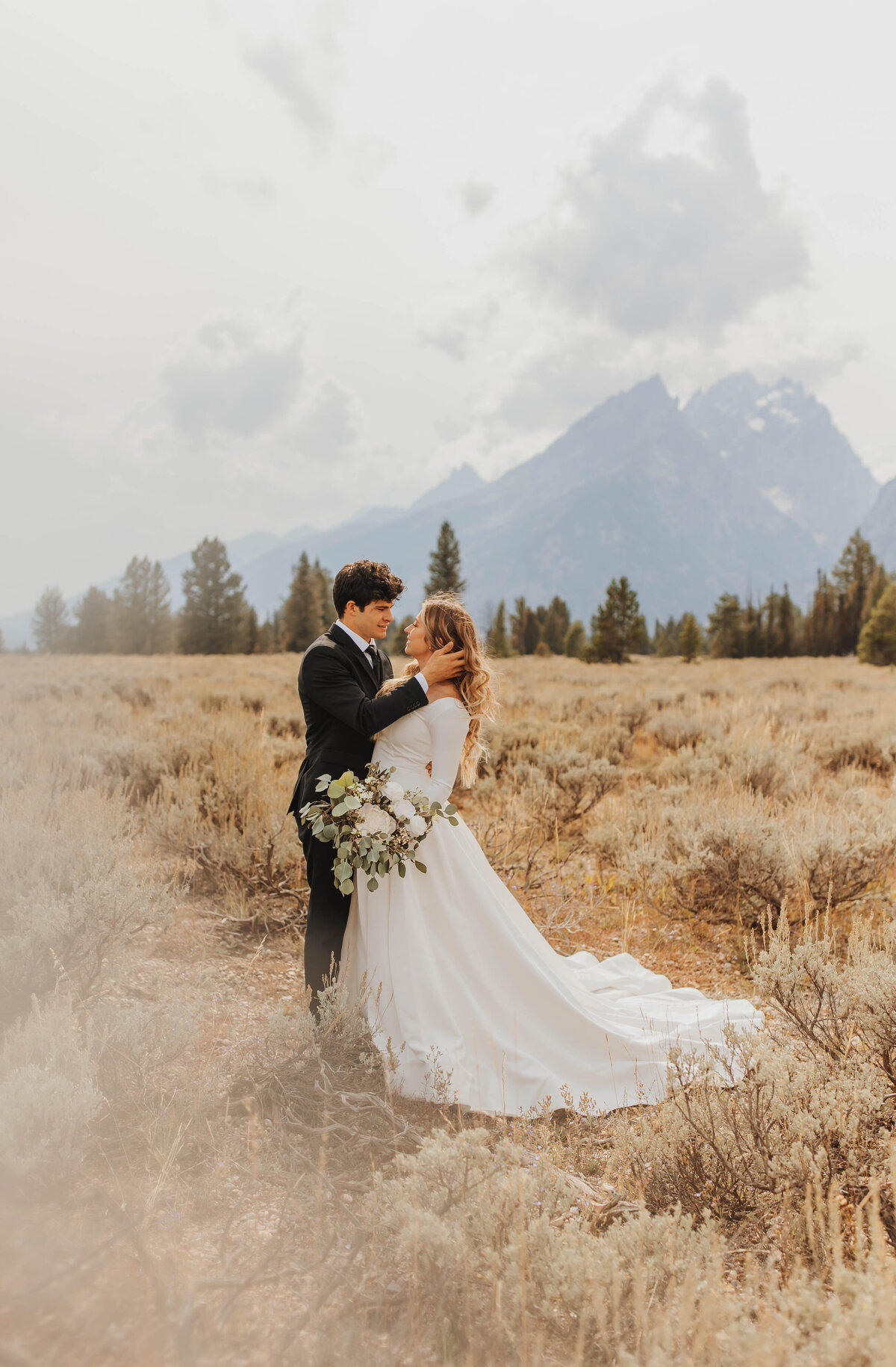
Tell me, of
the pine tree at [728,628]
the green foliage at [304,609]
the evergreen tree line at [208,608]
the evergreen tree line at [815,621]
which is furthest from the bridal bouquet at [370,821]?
the pine tree at [728,628]

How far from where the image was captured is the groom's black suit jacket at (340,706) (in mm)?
3094

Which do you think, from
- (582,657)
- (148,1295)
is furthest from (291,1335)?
(582,657)

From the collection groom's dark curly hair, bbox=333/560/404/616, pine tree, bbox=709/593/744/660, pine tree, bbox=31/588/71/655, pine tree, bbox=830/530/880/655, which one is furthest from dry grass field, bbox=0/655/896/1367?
pine tree, bbox=830/530/880/655

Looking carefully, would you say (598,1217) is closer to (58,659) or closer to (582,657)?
(58,659)

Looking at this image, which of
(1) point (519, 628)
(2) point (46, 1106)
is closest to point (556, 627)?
(1) point (519, 628)

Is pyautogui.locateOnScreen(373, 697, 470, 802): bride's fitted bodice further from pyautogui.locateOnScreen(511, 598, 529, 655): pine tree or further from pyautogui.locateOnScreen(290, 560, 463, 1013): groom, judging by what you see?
pyautogui.locateOnScreen(511, 598, 529, 655): pine tree

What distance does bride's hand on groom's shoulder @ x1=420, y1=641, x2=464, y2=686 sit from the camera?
126 inches

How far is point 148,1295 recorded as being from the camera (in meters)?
1.68

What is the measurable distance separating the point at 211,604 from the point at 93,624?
14853 millimetres

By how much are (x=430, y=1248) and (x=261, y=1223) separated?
0.63 m

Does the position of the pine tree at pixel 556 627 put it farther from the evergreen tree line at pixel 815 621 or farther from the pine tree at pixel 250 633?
the pine tree at pixel 250 633

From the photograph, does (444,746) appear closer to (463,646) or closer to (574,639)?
(463,646)

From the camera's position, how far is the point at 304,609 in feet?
168

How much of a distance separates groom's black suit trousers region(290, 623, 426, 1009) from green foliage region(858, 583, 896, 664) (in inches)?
1666
